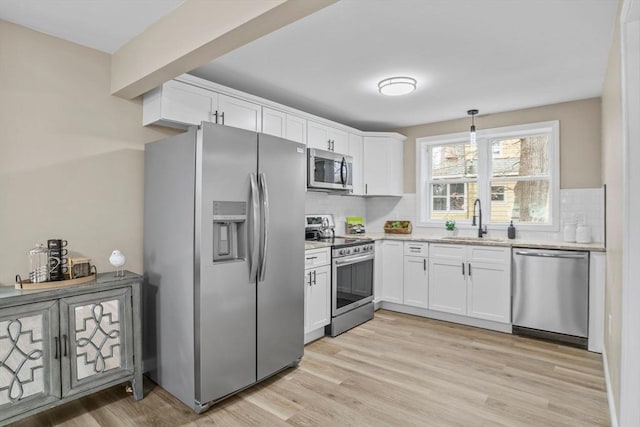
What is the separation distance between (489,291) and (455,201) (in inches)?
55.5

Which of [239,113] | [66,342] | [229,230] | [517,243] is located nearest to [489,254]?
[517,243]

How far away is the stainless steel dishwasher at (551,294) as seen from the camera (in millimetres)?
3418

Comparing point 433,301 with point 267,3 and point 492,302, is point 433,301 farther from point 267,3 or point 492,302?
point 267,3

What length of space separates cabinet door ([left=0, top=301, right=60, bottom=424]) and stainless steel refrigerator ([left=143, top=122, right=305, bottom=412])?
0.65 m

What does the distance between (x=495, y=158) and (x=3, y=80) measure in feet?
15.8

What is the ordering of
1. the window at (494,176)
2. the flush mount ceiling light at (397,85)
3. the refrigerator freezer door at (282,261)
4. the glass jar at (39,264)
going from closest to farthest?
1. the glass jar at (39,264)
2. the refrigerator freezer door at (282,261)
3. the flush mount ceiling light at (397,85)
4. the window at (494,176)

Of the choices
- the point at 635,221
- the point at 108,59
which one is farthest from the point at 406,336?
the point at 108,59

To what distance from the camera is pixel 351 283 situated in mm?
3973

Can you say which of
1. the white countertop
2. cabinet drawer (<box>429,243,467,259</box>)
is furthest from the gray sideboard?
cabinet drawer (<box>429,243,467,259</box>)

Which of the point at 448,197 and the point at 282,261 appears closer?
the point at 282,261

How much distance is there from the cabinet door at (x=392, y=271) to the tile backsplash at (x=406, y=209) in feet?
2.34

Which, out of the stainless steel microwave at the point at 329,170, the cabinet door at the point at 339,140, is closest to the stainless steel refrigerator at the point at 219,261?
the stainless steel microwave at the point at 329,170

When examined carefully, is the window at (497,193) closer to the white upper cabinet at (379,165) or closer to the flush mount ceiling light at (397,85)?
the white upper cabinet at (379,165)

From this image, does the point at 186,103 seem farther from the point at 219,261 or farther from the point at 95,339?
the point at 95,339
